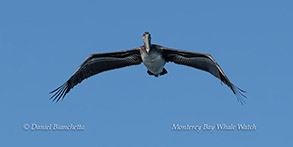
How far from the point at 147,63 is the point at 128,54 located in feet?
4.88

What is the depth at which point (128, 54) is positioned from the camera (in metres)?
26.8

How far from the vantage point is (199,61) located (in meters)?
26.5

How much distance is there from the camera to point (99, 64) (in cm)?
2727

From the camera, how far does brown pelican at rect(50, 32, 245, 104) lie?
25453mm

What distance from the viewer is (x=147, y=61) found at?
25.7m

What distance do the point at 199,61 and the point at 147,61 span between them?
2.95 meters

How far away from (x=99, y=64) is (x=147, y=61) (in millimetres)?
3111

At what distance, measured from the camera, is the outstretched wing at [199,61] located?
25.3 m

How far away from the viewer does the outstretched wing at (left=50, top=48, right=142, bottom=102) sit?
26.7 meters

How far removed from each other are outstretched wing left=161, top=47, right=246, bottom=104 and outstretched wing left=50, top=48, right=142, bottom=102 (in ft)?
5.77

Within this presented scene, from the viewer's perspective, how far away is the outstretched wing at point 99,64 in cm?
2672

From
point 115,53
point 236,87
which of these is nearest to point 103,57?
point 115,53

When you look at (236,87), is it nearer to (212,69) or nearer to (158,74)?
(212,69)

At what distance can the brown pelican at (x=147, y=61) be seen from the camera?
25453 mm
